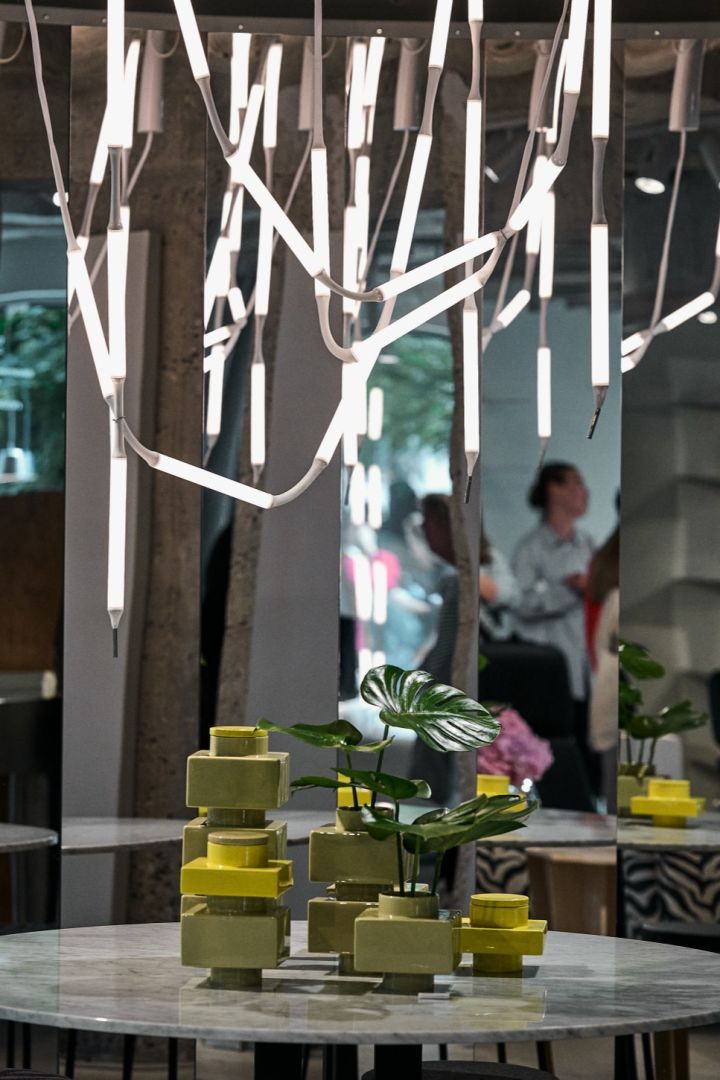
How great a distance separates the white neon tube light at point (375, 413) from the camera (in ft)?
15.4

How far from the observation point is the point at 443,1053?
4.29 metres

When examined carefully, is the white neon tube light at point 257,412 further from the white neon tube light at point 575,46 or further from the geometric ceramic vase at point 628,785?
the white neon tube light at point 575,46

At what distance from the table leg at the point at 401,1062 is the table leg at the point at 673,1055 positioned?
6.83 feet

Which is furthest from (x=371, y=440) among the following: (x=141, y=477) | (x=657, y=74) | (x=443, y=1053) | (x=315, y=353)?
(x=443, y=1053)

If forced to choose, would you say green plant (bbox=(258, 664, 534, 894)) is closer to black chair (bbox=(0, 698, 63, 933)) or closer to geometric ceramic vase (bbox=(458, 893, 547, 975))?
geometric ceramic vase (bbox=(458, 893, 547, 975))

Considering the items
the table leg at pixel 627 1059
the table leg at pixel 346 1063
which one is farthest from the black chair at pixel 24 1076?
the table leg at pixel 627 1059

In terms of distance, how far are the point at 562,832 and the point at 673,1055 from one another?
0.63 m

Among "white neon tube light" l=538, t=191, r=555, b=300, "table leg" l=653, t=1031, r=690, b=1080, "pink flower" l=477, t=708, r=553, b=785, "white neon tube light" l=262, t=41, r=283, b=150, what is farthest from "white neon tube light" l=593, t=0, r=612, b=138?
"table leg" l=653, t=1031, r=690, b=1080

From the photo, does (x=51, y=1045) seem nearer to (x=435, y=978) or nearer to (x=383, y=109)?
(x=435, y=978)

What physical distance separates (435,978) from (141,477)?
7.85 ft

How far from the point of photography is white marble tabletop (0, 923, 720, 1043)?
2057 mm

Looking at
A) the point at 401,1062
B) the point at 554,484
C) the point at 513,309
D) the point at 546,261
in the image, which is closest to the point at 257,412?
the point at 513,309

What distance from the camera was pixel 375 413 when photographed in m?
4.73

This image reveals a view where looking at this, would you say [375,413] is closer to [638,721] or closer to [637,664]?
[637,664]
